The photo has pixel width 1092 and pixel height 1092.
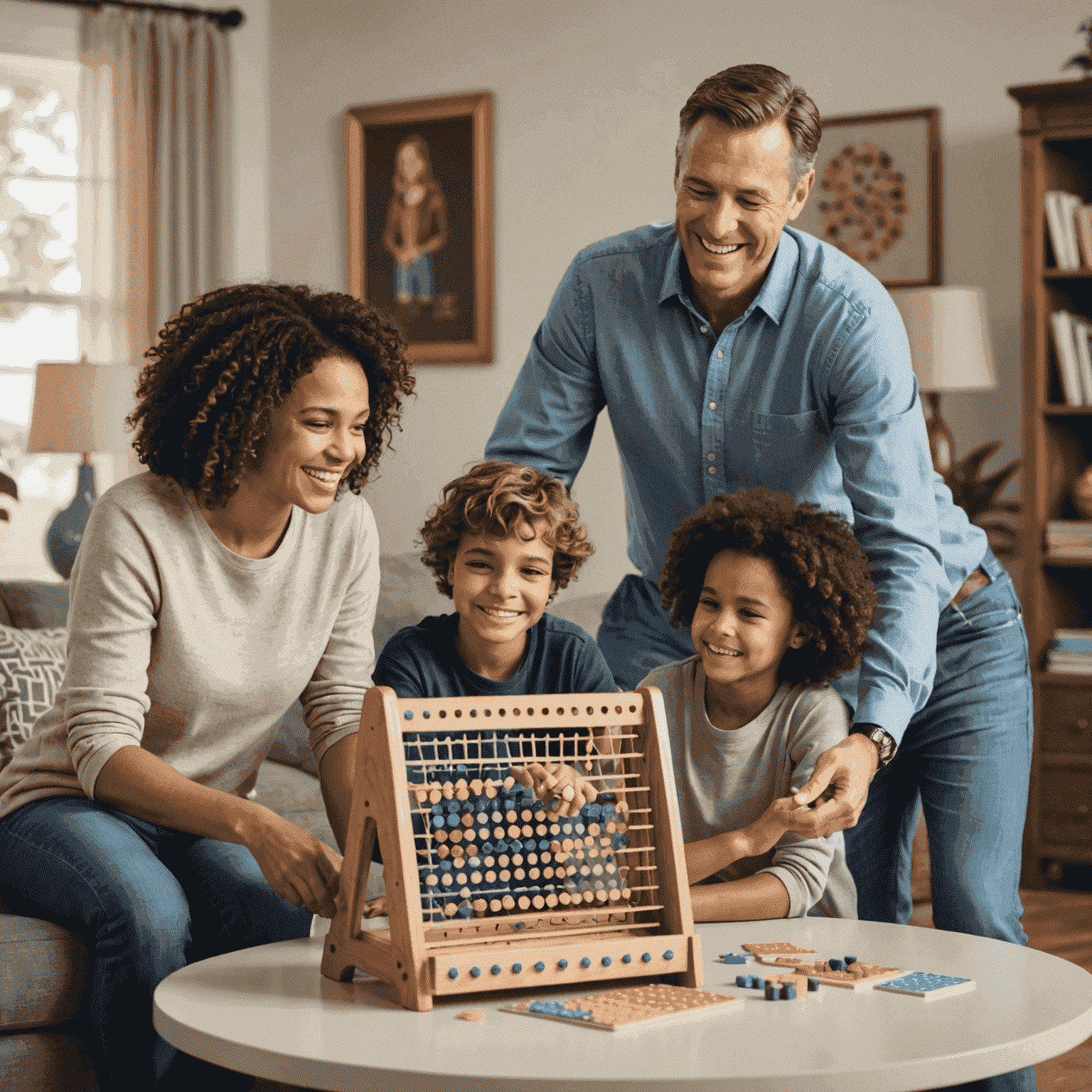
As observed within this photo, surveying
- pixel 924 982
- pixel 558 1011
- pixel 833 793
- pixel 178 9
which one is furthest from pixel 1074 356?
pixel 178 9

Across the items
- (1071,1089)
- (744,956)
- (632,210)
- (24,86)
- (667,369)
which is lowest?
(1071,1089)

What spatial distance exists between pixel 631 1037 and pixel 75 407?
3.73m

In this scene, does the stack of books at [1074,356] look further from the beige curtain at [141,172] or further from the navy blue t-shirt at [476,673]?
the beige curtain at [141,172]

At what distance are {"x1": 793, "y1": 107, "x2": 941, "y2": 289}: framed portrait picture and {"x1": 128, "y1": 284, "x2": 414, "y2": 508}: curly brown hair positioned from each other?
3128mm

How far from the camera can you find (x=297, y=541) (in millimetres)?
2061

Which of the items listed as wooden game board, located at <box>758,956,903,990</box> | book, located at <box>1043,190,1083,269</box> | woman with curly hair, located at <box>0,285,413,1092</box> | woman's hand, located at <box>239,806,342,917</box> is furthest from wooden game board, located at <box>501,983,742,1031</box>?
book, located at <box>1043,190,1083,269</box>

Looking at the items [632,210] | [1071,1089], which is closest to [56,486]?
[632,210]

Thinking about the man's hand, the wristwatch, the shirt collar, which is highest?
the shirt collar

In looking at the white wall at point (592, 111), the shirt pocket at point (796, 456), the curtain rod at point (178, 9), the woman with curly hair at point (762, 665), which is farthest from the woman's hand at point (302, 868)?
the curtain rod at point (178, 9)

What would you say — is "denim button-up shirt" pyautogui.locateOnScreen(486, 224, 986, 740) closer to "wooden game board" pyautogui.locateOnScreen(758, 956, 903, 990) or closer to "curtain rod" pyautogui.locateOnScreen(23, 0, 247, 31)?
"wooden game board" pyautogui.locateOnScreen(758, 956, 903, 990)

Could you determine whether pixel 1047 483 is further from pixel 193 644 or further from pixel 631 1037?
pixel 631 1037

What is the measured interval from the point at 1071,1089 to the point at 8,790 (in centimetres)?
193

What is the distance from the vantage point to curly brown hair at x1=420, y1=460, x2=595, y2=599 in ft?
6.43

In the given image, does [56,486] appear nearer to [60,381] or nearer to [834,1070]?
[60,381]
